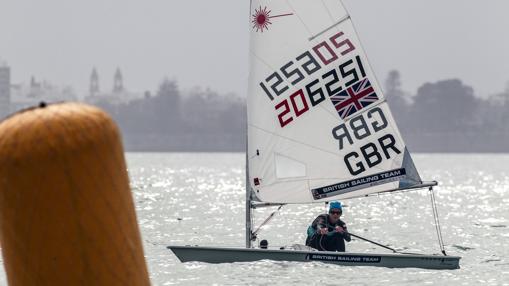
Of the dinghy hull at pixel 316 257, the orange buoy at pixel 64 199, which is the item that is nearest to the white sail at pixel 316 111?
the dinghy hull at pixel 316 257

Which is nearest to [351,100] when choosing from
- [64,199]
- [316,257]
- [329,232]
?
[329,232]

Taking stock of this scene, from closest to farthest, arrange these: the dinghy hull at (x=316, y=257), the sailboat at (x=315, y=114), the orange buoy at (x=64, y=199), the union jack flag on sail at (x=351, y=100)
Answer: the orange buoy at (x=64, y=199) < the dinghy hull at (x=316, y=257) < the sailboat at (x=315, y=114) < the union jack flag on sail at (x=351, y=100)

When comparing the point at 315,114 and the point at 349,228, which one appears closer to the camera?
the point at 315,114

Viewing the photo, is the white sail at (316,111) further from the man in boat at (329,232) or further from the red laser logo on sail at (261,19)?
the man in boat at (329,232)

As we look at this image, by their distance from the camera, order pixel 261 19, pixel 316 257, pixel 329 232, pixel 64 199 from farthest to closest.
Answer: pixel 261 19, pixel 329 232, pixel 316 257, pixel 64 199

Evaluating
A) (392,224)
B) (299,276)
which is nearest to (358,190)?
(299,276)

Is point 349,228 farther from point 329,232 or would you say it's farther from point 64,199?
point 64,199

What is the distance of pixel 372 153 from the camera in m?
16.9

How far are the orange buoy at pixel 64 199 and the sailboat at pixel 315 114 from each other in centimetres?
1296

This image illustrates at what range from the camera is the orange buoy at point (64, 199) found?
11.8 feet

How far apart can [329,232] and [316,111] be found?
208 cm

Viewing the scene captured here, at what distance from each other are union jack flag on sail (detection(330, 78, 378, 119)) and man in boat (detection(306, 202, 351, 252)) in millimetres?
1640

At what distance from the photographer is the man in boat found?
16.2 m

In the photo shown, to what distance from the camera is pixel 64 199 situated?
11.9 ft
